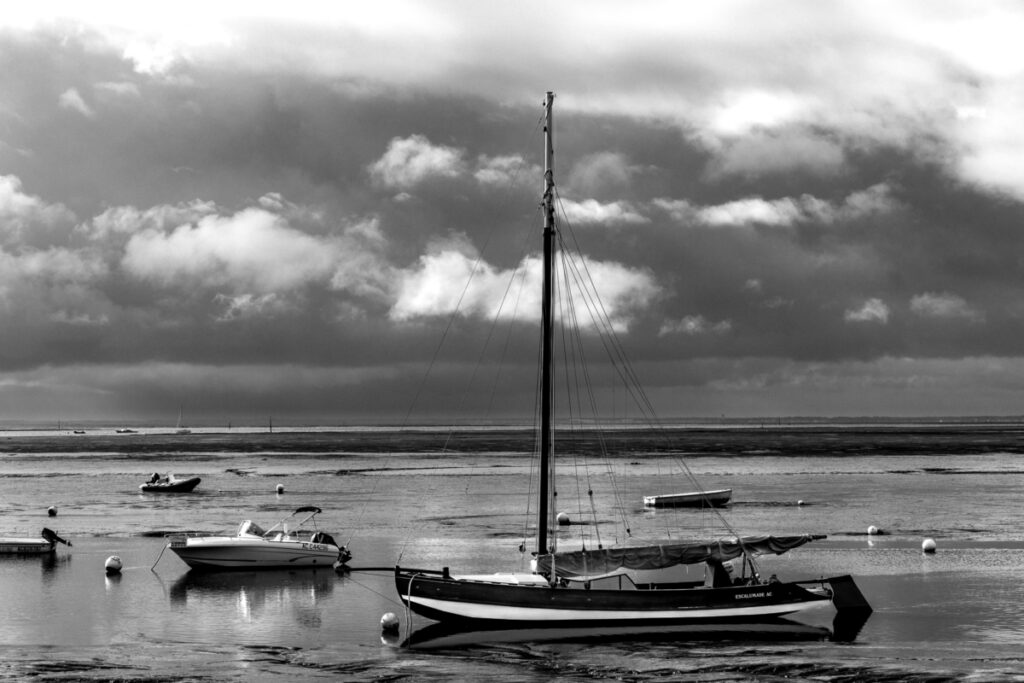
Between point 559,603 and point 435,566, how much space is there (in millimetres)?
15001

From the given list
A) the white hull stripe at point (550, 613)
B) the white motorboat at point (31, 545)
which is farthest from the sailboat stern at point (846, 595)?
the white motorboat at point (31, 545)

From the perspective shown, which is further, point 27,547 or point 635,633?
point 27,547

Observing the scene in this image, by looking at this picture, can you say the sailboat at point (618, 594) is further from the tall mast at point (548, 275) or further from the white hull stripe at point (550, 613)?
the tall mast at point (548, 275)

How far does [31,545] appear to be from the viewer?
56312mm

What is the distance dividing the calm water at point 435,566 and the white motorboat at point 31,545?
90 cm

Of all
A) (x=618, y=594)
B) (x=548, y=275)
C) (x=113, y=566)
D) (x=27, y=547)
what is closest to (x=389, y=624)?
(x=618, y=594)

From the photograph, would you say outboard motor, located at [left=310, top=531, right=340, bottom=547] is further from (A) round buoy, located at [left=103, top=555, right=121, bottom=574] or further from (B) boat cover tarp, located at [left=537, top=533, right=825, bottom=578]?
(B) boat cover tarp, located at [left=537, top=533, right=825, bottom=578]

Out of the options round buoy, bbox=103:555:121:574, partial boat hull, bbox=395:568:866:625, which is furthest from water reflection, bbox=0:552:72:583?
partial boat hull, bbox=395:568:866:625

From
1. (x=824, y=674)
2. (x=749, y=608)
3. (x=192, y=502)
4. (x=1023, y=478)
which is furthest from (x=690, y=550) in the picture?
(x=1023, y=478)

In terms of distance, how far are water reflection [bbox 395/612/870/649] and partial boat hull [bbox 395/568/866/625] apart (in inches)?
15.8

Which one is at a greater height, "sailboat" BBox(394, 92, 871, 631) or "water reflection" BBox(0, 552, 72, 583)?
"sailboat" BBox(394, 92, 871, 631)

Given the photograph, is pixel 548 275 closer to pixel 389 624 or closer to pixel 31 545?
pixel 389 624

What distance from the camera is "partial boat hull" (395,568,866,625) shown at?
3688cm

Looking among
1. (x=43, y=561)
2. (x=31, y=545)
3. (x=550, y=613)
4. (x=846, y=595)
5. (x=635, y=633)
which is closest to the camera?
(x=550, y=613)
